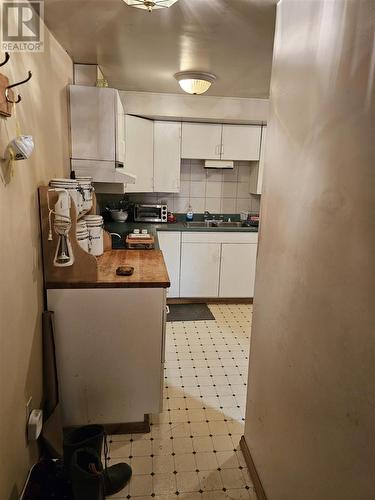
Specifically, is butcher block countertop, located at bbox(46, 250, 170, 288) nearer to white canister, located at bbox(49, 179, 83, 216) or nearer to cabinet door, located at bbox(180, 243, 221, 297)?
white canister, located at bbox(49, 179, 83, 216)

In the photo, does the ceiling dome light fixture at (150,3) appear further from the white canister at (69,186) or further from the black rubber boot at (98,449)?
the black rubber boot at (98,449)

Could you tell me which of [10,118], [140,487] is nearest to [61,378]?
[140,487]

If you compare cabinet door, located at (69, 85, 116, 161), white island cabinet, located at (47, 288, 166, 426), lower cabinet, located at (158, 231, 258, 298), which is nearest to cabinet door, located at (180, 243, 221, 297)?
lower cabinet, located at (158, 231, 258, 298)

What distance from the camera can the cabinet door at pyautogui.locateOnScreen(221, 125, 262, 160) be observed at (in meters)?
3.75

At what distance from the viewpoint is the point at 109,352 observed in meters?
1.92

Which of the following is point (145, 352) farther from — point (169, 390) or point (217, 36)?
point (217, 36)

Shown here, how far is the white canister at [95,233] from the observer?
2248mm

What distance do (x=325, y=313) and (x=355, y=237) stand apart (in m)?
0.27

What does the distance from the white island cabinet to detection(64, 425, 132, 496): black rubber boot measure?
272mm

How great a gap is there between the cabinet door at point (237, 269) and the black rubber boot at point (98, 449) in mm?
2395

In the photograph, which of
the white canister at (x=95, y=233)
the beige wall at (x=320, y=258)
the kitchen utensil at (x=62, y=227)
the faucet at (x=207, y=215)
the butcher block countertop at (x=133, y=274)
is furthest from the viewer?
the faucet at (x=207, y=215)

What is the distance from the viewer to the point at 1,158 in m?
1.24

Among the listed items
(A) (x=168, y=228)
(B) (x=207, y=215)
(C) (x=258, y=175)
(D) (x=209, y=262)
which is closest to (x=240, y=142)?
(C) (x=258, y=175)

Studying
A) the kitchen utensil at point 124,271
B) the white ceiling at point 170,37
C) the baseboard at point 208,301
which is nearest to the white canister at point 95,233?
the kitchen utensil at point 124,271
